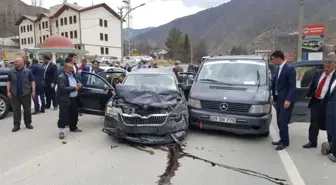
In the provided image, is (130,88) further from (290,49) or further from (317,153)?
(290,49)

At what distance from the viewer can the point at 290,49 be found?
7481cm

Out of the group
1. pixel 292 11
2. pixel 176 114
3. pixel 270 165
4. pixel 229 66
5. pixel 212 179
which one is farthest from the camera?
pixel 292 11

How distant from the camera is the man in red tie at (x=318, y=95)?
17.9 ft

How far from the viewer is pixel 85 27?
5916 centimetres

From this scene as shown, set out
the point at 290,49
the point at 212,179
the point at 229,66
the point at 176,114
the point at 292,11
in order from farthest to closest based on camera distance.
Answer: the point at 292,11, the point at 290,49, the point at 229,66, the point at 176,114, the point at 212,179

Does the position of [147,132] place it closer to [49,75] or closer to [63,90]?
[63,90]

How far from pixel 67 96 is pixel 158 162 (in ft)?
9.63

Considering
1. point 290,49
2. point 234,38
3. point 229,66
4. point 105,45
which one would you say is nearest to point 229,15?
point 234,38

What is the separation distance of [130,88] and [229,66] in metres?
2.72

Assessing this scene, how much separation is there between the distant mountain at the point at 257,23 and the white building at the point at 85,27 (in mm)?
33878

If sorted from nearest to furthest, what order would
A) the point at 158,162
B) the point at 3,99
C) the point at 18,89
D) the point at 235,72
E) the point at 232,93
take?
the point at 158,162 < the point at 232,93 < the point at 18,89 < the point at 235,72 < the point at 3,99

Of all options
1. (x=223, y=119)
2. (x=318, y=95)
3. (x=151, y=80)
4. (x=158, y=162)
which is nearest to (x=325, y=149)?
(x=318, y=95)

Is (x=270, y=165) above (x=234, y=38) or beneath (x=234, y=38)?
beneath

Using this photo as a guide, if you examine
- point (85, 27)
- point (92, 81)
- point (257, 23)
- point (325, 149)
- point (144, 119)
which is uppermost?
point (257, 23)
